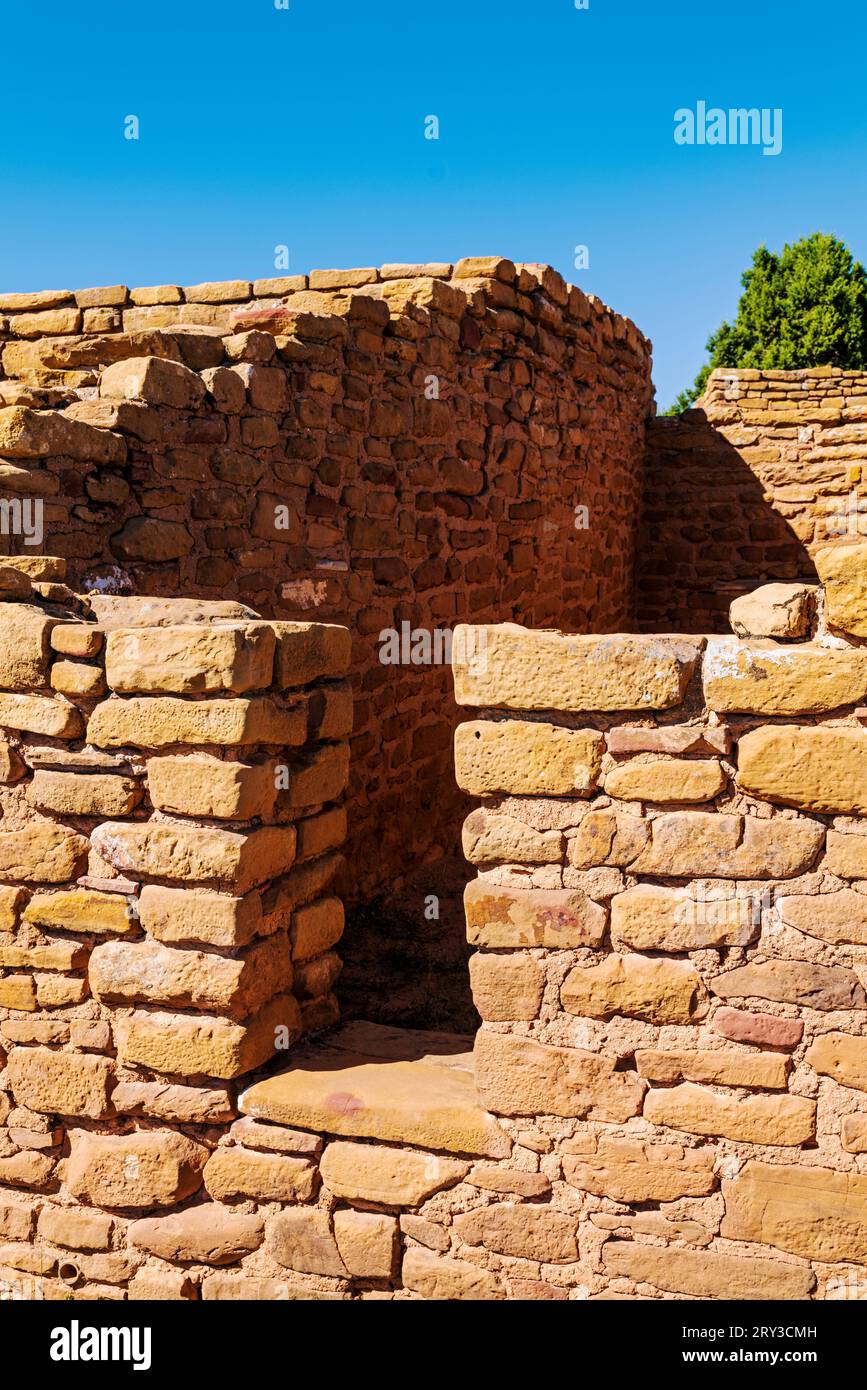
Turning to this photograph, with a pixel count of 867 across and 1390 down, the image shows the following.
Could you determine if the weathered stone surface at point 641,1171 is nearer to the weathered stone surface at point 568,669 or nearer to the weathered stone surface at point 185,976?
the weathered stone surface at point 185,976

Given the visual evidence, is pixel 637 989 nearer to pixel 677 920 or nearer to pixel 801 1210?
pixel 677 920

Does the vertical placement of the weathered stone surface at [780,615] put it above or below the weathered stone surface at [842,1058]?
above

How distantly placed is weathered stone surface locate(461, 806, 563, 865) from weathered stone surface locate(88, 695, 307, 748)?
545mm

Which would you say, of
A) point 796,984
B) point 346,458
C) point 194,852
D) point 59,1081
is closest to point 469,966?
point 194,852

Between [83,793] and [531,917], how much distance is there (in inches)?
45.9

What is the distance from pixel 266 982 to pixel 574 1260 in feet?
3.17

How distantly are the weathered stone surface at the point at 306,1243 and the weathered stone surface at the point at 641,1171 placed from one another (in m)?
0.62

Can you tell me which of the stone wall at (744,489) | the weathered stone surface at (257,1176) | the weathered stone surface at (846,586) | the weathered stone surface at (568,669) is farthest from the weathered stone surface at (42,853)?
the stone wall at (744,489)

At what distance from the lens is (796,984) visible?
2330 mm

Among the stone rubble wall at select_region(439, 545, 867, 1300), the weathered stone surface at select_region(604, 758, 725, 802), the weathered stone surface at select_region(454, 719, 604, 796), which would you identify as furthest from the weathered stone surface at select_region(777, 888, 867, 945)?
the weathered stone surface at select_region(454, 719, 604, 796)

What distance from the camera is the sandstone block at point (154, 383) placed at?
411 centimetres

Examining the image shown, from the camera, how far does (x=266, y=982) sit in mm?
2777

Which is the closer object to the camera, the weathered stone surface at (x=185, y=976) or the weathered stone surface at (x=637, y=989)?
the weathered stone surface at (x=637, y=989)
